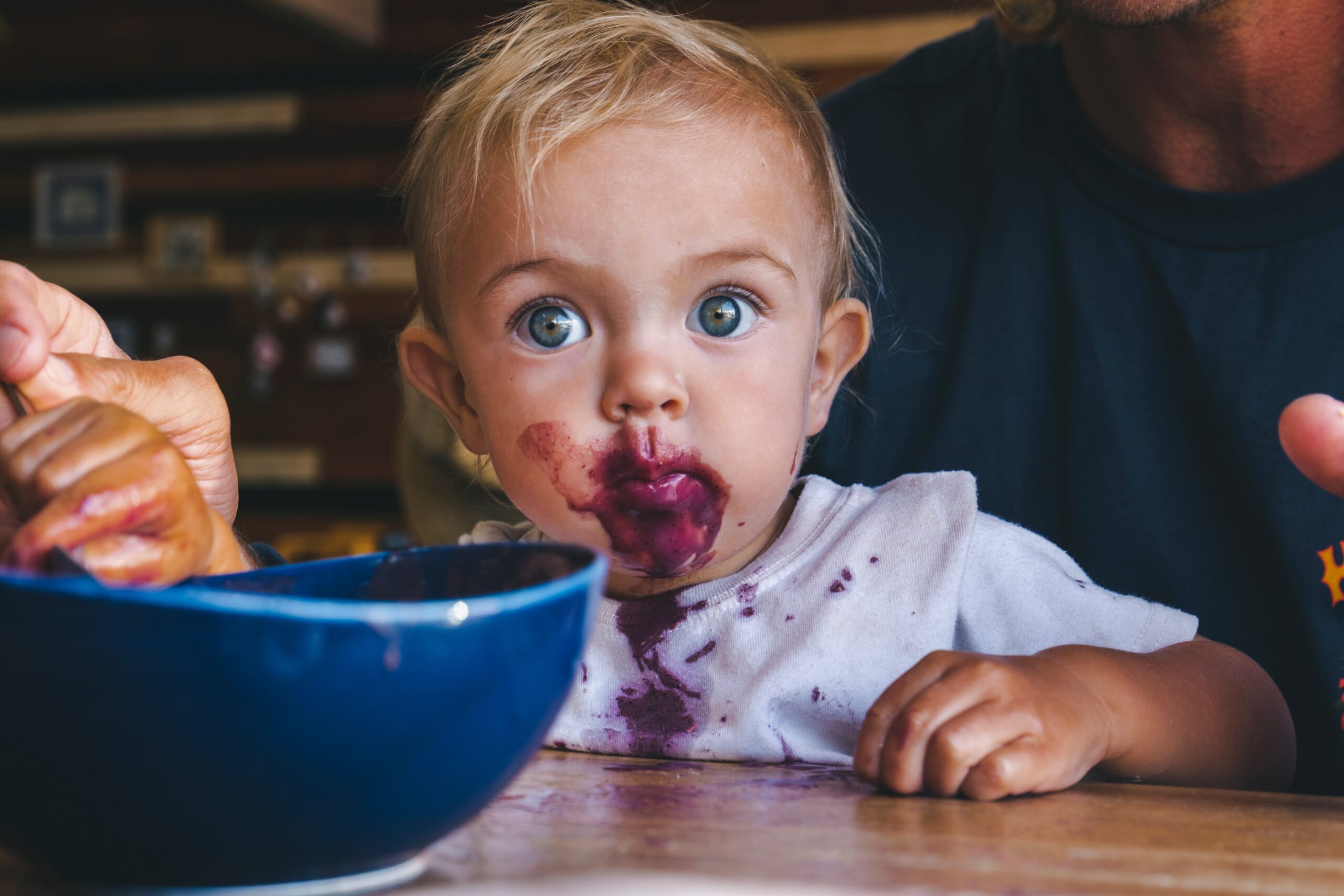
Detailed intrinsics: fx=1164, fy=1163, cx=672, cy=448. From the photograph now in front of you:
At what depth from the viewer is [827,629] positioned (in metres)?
1.11

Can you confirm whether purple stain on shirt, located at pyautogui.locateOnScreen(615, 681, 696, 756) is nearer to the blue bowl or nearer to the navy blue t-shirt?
the navy blue t-shirt

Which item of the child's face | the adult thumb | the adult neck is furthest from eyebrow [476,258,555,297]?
the adult neck

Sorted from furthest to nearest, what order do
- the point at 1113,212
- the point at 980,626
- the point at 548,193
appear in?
the point at 1113,212
the point at 980,626
the point at 548,193

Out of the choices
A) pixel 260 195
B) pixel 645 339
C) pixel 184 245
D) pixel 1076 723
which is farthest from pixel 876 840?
pixel 184 245

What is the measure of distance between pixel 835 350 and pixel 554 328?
1.15 ft

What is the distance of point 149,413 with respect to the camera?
83cm

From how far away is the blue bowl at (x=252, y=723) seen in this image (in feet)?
1.33

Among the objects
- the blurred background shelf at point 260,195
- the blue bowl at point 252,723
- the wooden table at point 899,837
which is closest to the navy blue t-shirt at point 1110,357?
the wooden table at point 899,837

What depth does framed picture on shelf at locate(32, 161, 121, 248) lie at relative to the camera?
19.2ft

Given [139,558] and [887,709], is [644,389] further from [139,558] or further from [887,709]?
[139,558]

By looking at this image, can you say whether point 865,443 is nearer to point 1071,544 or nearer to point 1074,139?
point 1071,544

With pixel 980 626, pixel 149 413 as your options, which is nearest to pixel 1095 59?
pixel 980 626

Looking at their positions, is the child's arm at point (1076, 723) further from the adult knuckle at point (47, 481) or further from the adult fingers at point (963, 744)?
the adult knuckle at point (47, 481)

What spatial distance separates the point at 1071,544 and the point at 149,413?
3.26 ft
